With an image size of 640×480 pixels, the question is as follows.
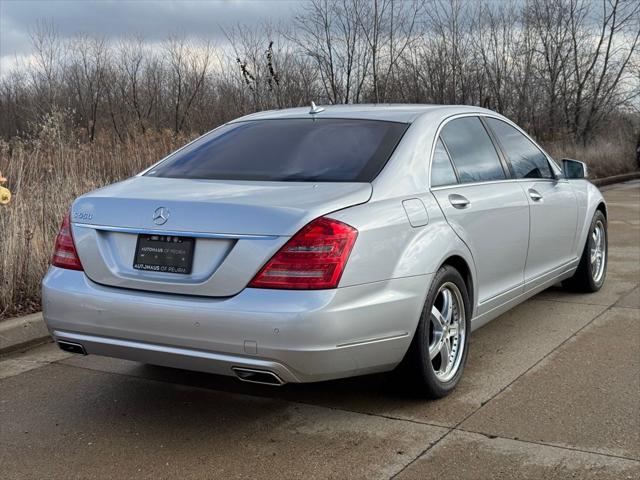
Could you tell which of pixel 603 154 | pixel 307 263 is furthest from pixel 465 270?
pixel 603 154

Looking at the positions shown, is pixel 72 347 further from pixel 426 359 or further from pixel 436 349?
pixel 436 349

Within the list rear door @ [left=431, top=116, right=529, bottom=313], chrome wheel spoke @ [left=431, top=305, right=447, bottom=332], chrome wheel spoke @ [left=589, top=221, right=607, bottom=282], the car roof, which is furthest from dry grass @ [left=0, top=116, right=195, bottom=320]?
chrome wheel spoke @ [left=589, top=221, right=607, bottom=282]

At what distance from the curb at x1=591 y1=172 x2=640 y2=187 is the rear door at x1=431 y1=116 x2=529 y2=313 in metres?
14.9

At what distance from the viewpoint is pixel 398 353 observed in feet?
11.4

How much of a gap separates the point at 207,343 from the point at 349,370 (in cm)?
65

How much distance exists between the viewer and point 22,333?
5133 mm

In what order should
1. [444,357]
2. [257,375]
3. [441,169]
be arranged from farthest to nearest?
1. [441,169]
2. [444,357]
3. [257,375]

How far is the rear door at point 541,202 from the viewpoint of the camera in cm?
502

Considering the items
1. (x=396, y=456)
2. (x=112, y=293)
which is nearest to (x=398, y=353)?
(x=396, y=456)

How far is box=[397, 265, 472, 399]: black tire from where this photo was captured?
3.61 metres

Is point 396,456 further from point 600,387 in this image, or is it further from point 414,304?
point 600,387

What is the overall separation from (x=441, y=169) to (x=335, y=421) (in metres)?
1.52

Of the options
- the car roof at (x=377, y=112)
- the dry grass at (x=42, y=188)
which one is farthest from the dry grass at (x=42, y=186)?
the car roof at (x=377, y=112)

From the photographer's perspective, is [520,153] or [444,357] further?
[520,153]
